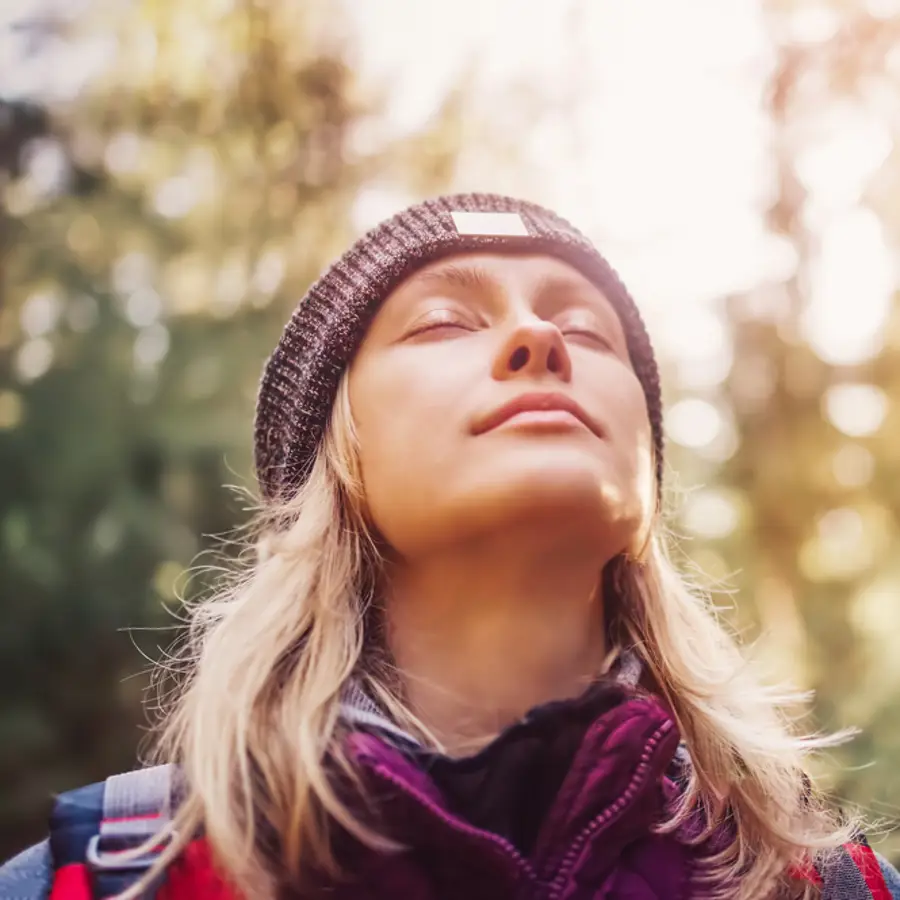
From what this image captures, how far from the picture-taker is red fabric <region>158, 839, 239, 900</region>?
980 mm

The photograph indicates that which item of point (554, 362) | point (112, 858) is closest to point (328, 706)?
point (112, 858)

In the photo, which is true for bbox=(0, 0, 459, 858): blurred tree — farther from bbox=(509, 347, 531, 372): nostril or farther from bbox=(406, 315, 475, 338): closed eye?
bbox=(509, 347, 531, 372): nostril

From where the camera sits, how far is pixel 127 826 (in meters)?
1.02

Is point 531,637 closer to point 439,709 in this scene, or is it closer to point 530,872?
point 439,709

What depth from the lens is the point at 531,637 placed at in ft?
3.64

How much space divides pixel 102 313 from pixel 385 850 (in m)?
2.01

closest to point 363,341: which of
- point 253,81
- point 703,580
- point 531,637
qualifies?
point 531,637

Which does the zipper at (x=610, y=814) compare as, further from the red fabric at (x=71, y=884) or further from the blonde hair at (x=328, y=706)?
the red fabric at (x=71, y=884)

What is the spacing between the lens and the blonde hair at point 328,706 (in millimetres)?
944

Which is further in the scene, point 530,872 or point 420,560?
point 420,560

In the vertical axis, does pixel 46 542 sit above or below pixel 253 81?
below

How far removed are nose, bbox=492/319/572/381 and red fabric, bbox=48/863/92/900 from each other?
732 millimetres

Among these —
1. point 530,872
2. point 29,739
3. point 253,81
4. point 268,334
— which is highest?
point 253,81

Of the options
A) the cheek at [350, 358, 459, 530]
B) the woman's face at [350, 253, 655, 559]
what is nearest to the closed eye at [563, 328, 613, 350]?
the woman's face at [350, 253, 655, 559]
